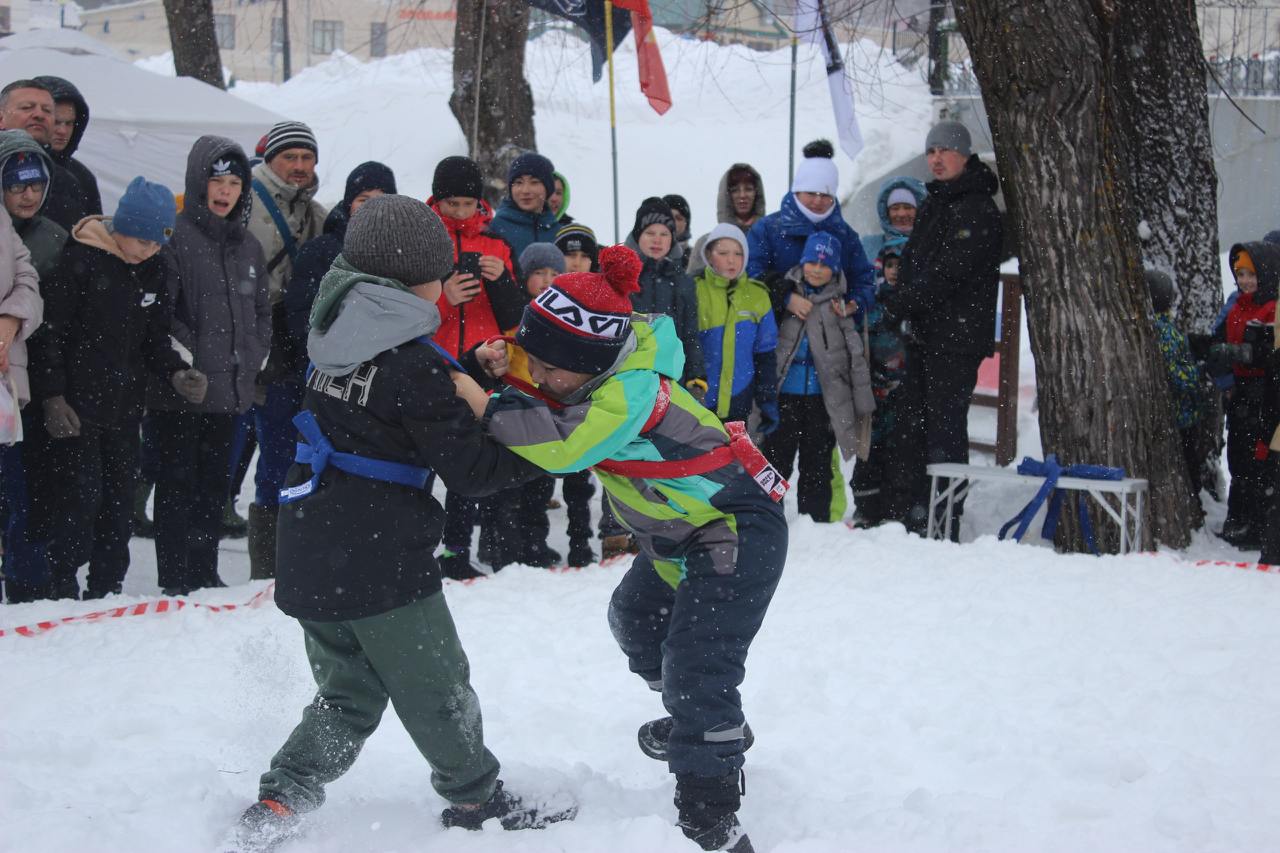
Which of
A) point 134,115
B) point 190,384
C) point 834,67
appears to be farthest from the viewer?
point 134,115

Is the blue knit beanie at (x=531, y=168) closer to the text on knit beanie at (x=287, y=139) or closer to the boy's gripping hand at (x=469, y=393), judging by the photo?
the text on knit beanie at (x=287, y=139)

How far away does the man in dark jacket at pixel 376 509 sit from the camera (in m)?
2.93

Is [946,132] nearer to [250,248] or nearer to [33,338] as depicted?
[250,248]

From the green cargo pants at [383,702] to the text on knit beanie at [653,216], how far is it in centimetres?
374

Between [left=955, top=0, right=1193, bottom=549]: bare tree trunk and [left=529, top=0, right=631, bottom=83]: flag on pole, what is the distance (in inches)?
151

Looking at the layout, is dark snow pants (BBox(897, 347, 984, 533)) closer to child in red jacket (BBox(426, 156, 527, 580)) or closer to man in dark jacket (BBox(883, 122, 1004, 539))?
man in dark jacket (BBox(883, 122, 1004, 539))

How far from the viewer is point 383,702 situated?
3178mm

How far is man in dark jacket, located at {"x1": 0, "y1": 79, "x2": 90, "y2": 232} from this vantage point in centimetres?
553

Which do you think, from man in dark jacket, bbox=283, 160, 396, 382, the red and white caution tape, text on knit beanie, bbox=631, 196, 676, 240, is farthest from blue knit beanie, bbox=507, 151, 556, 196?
the red and white caution tape

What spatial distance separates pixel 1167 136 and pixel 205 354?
245 inches

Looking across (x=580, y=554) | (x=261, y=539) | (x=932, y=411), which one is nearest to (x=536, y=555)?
(x=580, y=554)

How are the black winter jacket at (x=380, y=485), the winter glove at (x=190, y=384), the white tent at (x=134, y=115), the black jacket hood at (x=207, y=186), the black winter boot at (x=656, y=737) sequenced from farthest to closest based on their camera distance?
the white tent at (x=134, y=115)
the black jacket hood at (x=207, y=186)
the winter glove at (x=190, y=384)
the black winter boot at (x=656, y=737)
the black winter jacket at (x=380, y=485)

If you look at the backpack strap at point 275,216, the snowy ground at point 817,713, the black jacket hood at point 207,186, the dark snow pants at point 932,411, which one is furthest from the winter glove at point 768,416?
the black jacket hood at point 207,186

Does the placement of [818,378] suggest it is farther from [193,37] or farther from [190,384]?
[193,37]
